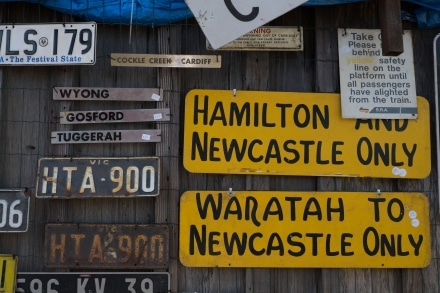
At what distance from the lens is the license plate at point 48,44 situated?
446cm

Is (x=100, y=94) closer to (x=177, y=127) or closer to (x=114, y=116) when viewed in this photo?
(x=114, y=116)

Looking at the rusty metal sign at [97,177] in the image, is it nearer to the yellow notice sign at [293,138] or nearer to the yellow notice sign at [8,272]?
the yellow notice sign at [293,138]

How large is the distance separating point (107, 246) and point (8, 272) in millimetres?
741

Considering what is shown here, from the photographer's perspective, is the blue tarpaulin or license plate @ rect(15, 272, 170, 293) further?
the blue tarpaulin

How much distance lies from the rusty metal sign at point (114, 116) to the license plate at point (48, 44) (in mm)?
394

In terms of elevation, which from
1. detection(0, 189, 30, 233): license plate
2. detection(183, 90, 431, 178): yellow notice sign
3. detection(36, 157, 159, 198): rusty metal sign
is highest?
detection(183, 90, 431, 178): yellow notice sign

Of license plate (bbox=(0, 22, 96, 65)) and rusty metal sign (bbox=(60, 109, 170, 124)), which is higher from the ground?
license plate (bbox=(0, 22, 96, 65))

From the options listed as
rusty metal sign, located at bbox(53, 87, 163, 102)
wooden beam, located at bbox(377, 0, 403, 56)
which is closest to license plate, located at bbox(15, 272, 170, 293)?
rusty metal sign, located at bbox(53, 87, 163, 102)

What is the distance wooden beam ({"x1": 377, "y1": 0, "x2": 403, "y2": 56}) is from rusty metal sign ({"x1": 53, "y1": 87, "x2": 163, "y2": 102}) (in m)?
1.75

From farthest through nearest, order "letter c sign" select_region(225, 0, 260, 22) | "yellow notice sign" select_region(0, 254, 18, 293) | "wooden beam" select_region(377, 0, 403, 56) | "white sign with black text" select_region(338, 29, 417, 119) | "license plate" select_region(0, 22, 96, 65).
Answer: "white sign with black text" select_region(338, 29, 417, 119)
"license plate" select_region(0, 22, 96, 65)
"yellow notice sign" select_region(0, 254, 18, 293)
"wooden beam" select_region(377, 0, 403, 56)
"letter c sign" select_region(225, 0, 260, 22)

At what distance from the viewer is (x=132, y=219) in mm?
4477

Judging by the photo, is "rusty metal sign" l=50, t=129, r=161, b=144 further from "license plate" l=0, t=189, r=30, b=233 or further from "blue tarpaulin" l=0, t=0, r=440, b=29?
"blue tarpaulin" l=0, t=0, r=440, b=29

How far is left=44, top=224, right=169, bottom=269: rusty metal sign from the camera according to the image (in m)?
4.36

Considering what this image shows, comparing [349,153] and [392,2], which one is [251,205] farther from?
[392,2]
